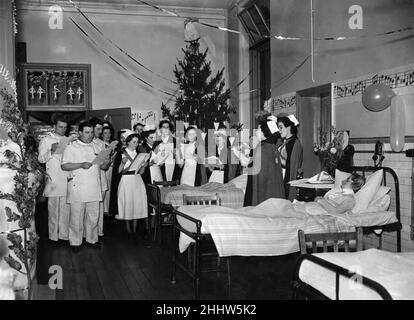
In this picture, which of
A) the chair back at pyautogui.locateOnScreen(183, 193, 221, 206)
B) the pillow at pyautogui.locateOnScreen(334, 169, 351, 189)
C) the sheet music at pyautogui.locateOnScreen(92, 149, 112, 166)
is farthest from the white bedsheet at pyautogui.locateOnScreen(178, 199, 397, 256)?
the sheet music at pyautogui.locateOnScreen(92, 149, 112, 166)

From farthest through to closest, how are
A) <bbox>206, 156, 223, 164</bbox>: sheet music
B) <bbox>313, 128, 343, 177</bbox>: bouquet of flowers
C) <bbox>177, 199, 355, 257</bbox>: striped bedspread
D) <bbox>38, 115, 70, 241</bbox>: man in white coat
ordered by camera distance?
<bbox>206, 156, 223, 164</bbox>: sheet music < <bbox>38, 115, 70, 241</bbox>: man in white coat < <bbox>313, 128, 343, 177</bbox>: bouquet of flowers < <bbox>177, 199, 355, 257</bbox>: striped bedspread

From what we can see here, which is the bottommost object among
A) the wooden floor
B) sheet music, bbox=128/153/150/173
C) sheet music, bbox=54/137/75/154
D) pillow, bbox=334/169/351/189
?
the wooden floor

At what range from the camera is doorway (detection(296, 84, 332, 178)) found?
7.10 meters

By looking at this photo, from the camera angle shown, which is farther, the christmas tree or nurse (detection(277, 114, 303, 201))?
the christmas tree

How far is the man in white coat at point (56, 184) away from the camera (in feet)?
20.2

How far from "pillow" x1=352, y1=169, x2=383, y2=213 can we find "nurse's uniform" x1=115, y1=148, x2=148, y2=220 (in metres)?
3.01

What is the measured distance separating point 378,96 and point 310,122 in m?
2.24

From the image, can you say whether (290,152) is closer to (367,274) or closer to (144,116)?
(367,274)

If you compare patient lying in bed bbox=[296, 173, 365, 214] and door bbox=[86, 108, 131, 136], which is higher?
door bbox=[86, 108, 131, 136]

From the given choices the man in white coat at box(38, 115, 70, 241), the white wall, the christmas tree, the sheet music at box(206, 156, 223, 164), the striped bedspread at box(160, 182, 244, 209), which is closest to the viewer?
the striped bedspread at box(160, 182, 244, 209)

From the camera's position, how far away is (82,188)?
5.71 m

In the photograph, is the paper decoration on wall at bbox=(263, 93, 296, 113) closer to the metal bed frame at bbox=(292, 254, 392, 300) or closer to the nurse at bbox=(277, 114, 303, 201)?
the nurse at bbox=(277, 114, 303, 201)

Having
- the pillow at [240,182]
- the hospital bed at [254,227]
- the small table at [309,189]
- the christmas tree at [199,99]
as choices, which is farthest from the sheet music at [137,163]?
the christmas tree at [199,99]

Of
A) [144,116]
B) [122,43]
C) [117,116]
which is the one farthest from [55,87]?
[144,116]
